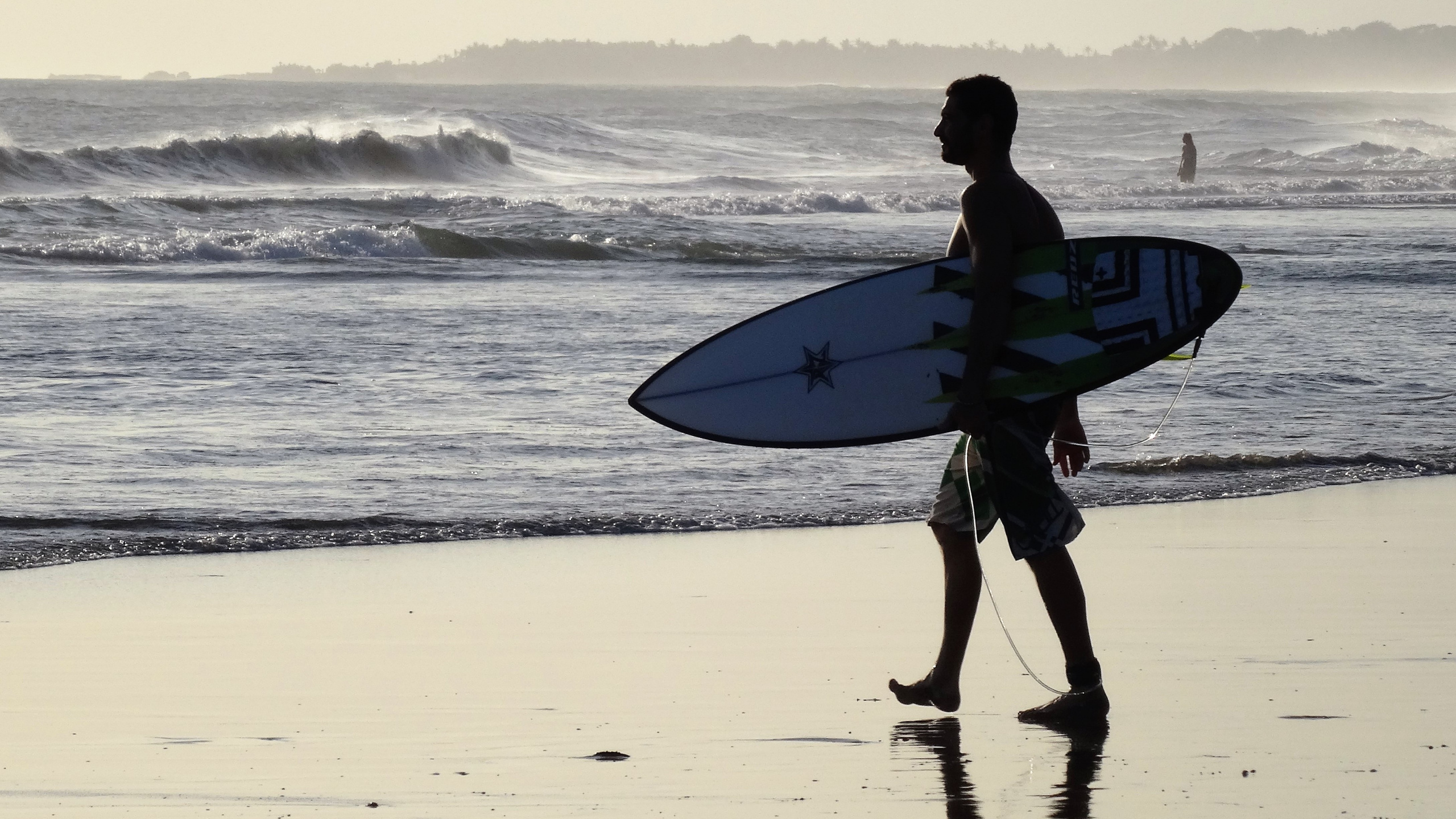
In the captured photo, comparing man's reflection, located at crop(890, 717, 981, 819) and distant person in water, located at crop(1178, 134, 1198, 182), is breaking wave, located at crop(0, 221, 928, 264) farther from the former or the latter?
distant person in water, located at crop(1178, 134, 1198, 182)

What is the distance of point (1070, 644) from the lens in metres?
3.20

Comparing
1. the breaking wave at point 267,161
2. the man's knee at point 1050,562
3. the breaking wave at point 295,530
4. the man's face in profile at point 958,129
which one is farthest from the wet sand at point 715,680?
the breaking wave at point 267,161

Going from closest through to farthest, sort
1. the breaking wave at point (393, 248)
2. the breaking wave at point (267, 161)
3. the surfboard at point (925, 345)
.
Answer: the surfboard at point (925, 345) < the breaking wave at point (393, 248) < the breaking wave at point (267, 161)

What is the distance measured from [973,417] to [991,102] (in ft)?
2.10

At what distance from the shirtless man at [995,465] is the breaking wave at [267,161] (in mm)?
24212

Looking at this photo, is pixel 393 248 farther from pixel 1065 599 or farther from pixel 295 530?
pixel 1065 599

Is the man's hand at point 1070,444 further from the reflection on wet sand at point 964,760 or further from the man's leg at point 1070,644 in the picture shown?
the reflection on wet sand at point 964,760

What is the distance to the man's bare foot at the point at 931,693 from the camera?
126 inches

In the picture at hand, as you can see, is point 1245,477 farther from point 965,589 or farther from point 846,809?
point 846,809

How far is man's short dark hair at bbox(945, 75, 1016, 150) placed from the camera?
312 centimetres

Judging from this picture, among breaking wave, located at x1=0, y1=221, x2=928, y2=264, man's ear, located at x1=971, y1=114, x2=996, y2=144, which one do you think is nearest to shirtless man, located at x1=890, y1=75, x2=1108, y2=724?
man's ear, located at x1=971, y1=114, x2=996, y2=144

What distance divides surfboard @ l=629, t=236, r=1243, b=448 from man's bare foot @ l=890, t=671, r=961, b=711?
57 cm

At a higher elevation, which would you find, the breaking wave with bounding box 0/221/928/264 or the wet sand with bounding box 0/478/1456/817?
the breaking wave with bounding box 0/221/928/264

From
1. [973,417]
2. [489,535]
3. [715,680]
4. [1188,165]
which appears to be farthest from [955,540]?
[1188,165]
